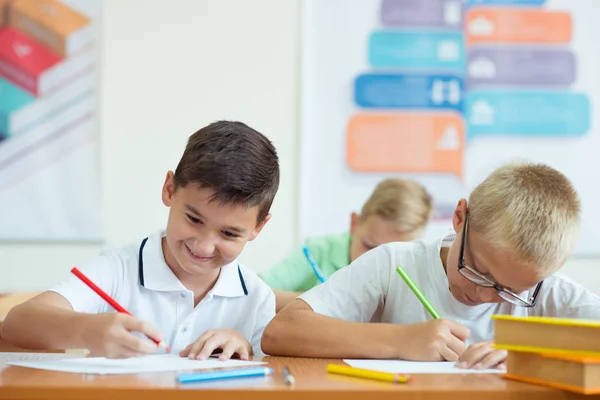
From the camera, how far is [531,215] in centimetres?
127

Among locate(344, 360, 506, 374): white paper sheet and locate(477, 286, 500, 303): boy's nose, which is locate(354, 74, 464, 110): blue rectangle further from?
locate(344, 360, 506, 374): white paper sheet

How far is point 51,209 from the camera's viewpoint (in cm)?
324

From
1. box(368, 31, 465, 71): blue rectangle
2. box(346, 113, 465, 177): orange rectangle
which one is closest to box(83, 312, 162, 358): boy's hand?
box(346, 113, 465, 177): orange rectangle

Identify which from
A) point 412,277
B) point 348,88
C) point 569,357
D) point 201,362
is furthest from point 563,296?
point 348,88

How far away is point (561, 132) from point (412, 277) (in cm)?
210

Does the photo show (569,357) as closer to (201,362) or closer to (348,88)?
(201,362)

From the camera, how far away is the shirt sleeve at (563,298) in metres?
1.46

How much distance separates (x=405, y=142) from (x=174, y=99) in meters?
0.98

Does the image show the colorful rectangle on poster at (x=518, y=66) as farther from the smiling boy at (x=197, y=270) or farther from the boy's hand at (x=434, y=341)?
the boy's hand at (x=434, y=341)

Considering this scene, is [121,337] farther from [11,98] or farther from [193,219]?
[11,98]

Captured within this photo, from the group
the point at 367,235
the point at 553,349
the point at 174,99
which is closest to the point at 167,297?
the point at 553,349

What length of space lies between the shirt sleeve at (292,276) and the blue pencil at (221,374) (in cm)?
159

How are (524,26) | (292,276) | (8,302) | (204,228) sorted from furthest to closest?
(524,26) → (292,276) → (8,302) → (204,228)

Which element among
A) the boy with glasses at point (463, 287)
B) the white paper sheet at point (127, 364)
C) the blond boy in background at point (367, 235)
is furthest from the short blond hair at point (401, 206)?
the white paper sheet at point (127, 364)
